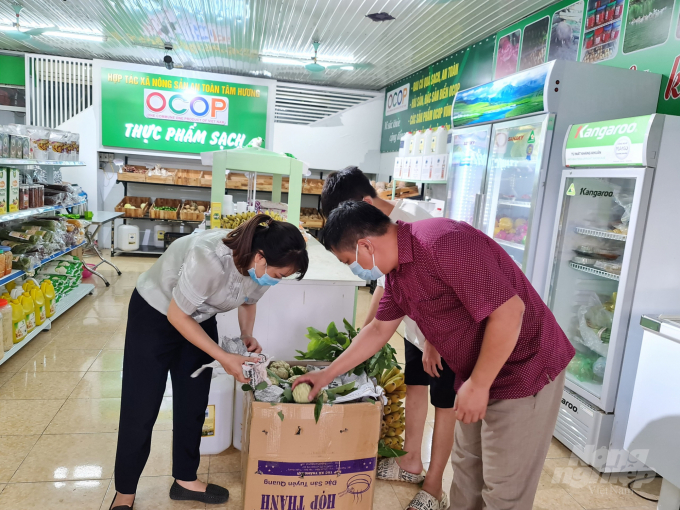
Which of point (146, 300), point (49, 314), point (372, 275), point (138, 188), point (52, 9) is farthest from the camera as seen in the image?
point (138, 188)

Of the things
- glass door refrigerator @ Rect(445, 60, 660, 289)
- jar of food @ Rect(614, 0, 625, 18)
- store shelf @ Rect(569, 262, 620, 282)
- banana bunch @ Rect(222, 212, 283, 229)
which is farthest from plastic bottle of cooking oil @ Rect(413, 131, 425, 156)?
store shelf @ Rect(569, 262, 620, 282)

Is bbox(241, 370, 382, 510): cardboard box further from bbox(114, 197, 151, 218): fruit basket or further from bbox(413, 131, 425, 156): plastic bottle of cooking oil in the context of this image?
bbox(114, 197, 151, 218): fruit basket

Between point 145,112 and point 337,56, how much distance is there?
3.60 metres

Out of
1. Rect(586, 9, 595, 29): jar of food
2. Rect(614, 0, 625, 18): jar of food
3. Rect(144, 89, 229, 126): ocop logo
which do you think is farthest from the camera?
Rect(144, 89, 229, 126): ocop logo

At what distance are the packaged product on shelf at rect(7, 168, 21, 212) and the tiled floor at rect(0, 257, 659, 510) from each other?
1221 mm

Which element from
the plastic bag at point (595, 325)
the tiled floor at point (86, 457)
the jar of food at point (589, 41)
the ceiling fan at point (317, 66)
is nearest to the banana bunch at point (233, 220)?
the tiled floor at point (86, 457)

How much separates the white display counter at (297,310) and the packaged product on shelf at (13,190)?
7.35 ft

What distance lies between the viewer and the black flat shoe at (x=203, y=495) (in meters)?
2.35

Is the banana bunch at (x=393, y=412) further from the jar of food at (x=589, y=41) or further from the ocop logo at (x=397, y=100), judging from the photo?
the ocop logo at (x=397, y=100)

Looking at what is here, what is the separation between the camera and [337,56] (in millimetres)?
6996

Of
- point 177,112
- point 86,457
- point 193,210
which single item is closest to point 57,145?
point 86,457

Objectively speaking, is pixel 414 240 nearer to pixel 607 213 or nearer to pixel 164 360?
pixel 164 360

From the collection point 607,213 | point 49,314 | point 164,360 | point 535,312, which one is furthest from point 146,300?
point 49,314

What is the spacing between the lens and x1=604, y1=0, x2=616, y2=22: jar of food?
12.5 ft
